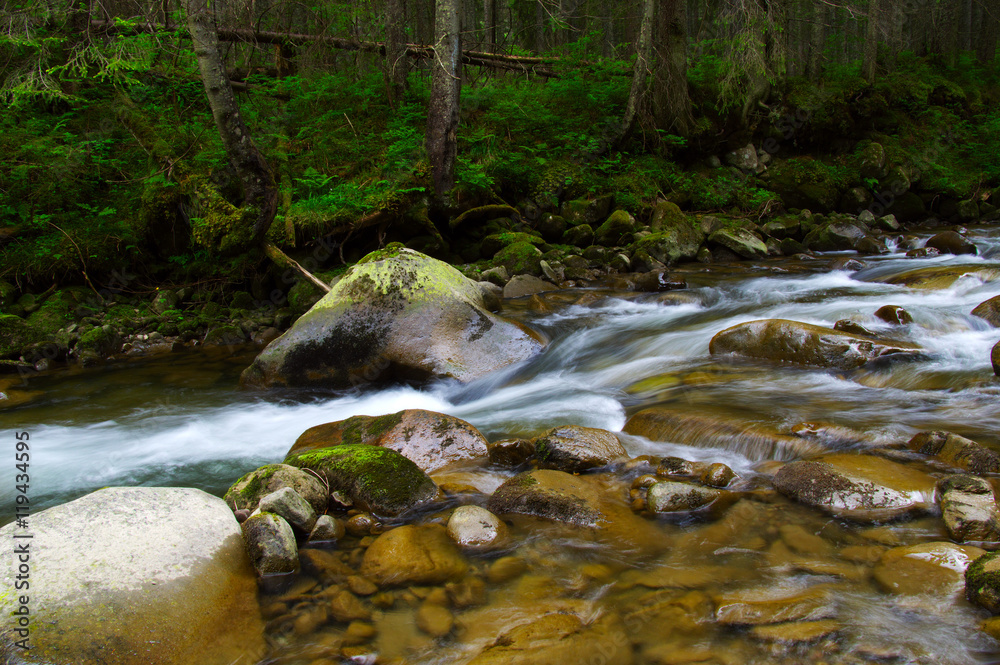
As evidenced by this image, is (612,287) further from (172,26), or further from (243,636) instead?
(172,26)

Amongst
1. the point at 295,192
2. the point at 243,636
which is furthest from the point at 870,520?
the point at 295,192

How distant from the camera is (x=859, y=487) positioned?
3.26m

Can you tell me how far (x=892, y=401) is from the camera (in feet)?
15.4

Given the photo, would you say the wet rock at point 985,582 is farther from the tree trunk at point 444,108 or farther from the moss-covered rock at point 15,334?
the moss-covered rock at point 15,334

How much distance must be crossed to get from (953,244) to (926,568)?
35.2 ft

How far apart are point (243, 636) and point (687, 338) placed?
226 inches

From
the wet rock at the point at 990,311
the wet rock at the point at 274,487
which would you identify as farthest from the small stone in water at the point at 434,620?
the wet rock at the point at 990,311

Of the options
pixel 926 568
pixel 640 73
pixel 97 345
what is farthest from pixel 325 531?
pixel 640 73

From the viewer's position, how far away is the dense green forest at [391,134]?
9.40 metres

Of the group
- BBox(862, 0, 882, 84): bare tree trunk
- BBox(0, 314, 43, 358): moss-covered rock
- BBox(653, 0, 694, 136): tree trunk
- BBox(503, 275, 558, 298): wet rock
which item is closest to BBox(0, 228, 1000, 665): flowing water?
BBox(503, 275, 558, 298): wet rock

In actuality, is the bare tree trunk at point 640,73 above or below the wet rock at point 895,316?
above

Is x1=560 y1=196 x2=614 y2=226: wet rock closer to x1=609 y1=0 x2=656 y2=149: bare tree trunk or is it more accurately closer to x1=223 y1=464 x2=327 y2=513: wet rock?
x1=609 y1=0 x2=656 y2=149: bare tree trunk

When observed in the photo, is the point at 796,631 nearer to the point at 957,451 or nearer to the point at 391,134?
the point at 957,451

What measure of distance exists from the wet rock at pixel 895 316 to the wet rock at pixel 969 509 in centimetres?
370
